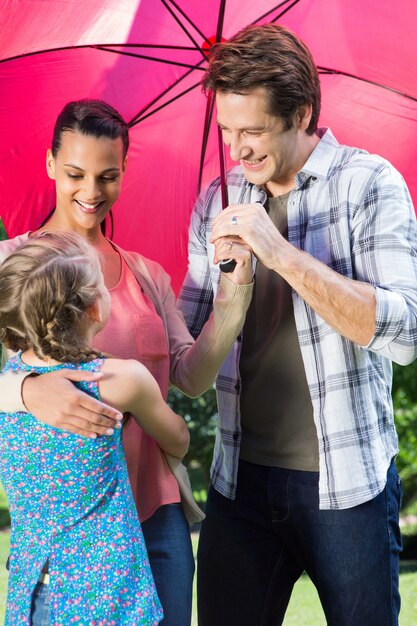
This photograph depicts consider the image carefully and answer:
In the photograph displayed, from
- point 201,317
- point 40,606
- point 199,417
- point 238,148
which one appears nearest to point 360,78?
point 238,148

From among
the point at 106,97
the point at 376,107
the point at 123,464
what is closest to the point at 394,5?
the point at 376,107

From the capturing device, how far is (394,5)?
10.1 feet

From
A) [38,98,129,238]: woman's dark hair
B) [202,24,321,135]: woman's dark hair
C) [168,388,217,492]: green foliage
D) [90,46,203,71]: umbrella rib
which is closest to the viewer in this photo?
[202,24,321,135]: woman's dark hair

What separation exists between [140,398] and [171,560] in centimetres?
53

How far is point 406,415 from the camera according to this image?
7723mm

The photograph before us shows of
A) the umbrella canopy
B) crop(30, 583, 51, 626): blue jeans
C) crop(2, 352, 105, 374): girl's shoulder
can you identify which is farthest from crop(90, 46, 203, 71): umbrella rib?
crop(30, 583, 51, 626): blue jeans

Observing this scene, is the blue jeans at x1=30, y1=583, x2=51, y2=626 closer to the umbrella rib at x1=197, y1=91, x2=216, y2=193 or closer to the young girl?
the young girl

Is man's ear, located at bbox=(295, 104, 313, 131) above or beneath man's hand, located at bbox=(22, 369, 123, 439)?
above

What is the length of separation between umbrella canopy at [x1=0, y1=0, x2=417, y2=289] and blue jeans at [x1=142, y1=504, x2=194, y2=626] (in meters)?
1.04

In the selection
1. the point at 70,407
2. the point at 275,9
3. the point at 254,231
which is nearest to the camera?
the point at 70,407

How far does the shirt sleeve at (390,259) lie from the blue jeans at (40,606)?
3.36 feet

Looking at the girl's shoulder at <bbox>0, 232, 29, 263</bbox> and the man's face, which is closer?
the girl's shoulder at <bbox>0, 232, 29, 263</bbox>

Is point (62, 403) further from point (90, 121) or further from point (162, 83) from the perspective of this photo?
point (162, 83)

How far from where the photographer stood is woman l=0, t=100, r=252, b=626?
274 centimetres
